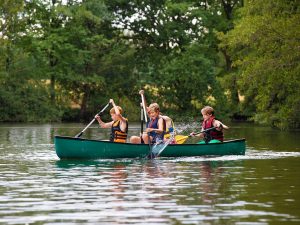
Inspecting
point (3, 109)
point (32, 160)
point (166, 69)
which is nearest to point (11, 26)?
point (3, 109)

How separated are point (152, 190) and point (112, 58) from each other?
5499 centimetres

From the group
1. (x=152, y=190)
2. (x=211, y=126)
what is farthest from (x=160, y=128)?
(x=152, y=190)

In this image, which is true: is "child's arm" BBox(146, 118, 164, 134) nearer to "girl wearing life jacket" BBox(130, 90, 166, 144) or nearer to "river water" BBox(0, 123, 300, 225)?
"girl wearing life jacket" BBox(130, 90, 166, 144)

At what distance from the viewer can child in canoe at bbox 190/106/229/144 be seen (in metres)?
24.9

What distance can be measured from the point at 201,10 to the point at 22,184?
179 feet

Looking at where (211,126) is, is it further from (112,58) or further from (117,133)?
(112,58)

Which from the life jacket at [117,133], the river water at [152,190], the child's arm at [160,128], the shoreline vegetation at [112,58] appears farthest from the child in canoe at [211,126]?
the shoreline vegetation at [112,58]

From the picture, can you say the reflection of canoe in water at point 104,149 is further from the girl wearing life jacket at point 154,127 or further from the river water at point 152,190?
the girl wearing life jacket at point 154,127

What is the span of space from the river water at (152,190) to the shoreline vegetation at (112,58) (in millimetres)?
40279

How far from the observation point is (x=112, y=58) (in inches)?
2753

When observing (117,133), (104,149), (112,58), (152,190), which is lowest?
(152,190)

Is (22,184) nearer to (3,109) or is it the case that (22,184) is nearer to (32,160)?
(32,160)

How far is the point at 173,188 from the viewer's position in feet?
51.4

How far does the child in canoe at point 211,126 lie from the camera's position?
2492 cm
